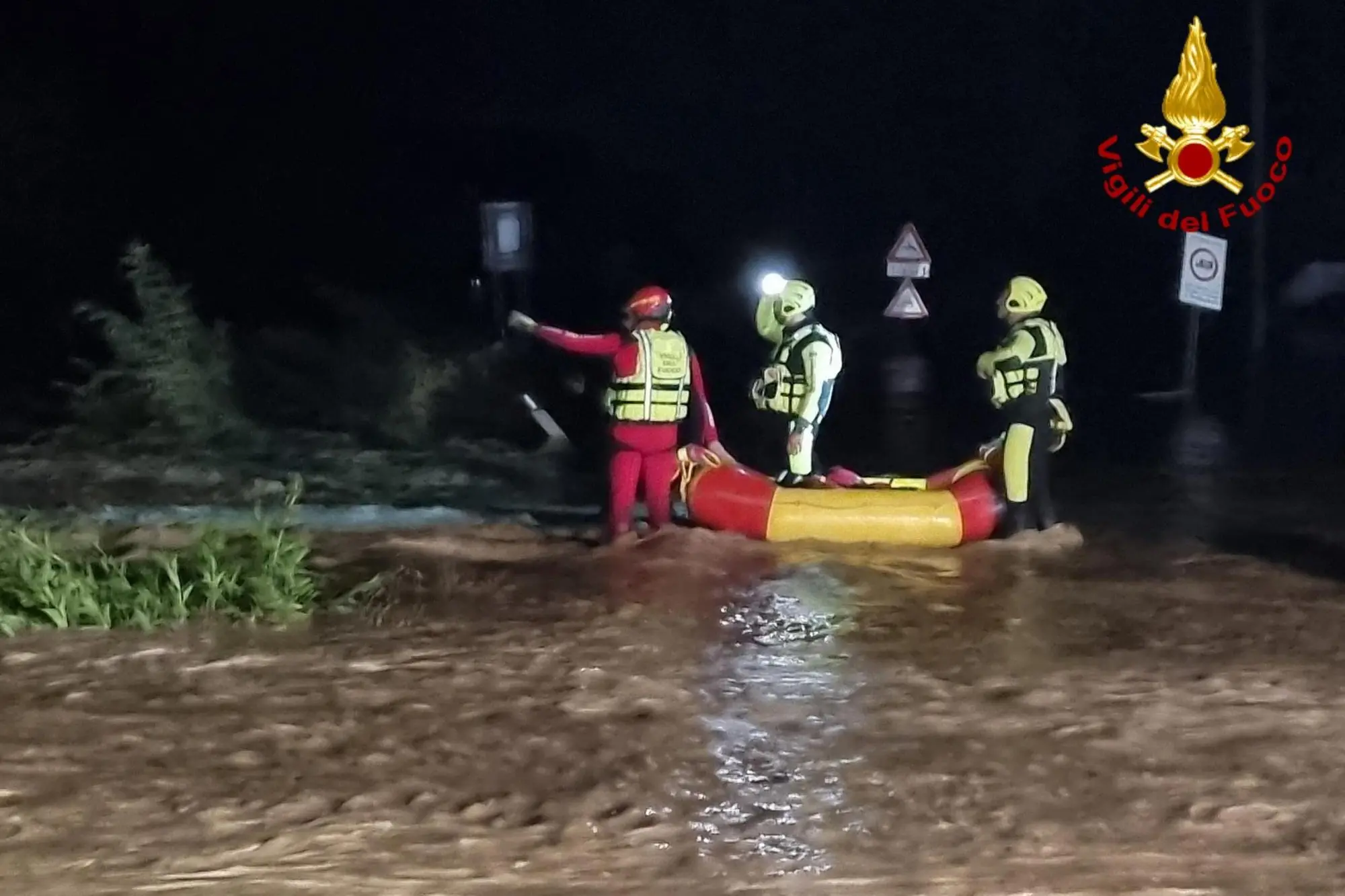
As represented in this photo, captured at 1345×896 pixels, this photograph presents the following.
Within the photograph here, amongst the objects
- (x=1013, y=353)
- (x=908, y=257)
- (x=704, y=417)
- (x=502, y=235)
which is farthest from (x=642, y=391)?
(x=502, y=235)

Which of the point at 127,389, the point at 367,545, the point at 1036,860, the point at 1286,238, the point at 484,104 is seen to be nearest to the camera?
the point at 1036,860

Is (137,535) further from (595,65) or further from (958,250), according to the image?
(958,250)

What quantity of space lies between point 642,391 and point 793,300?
35.2 inches

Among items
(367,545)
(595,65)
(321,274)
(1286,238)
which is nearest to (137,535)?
(367,545)

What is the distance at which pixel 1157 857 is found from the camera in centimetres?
377

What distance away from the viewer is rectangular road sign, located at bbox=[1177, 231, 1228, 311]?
9.91 m

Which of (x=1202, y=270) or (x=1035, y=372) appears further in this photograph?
(x=1202, y=270)

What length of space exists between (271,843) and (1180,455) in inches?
305

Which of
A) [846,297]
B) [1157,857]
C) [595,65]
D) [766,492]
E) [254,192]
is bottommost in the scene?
[1157,857]

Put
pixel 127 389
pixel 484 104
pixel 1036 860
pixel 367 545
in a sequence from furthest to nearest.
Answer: pixel 484 104
pixel 127 389
pixel 367 545
pixel 1036 860

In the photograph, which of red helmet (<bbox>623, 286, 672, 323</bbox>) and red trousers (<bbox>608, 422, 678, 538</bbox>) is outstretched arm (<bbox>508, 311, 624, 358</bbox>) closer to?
red helmet (<bbox>623, 286, 672, 323</bbox>)

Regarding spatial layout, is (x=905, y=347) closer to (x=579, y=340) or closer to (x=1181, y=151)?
(x=1181, y=151)

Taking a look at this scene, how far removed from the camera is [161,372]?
31.7 ft

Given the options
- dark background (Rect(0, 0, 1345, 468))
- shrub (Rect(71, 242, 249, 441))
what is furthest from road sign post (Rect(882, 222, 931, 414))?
shrub (Rect(71, 242, 249, 441))
